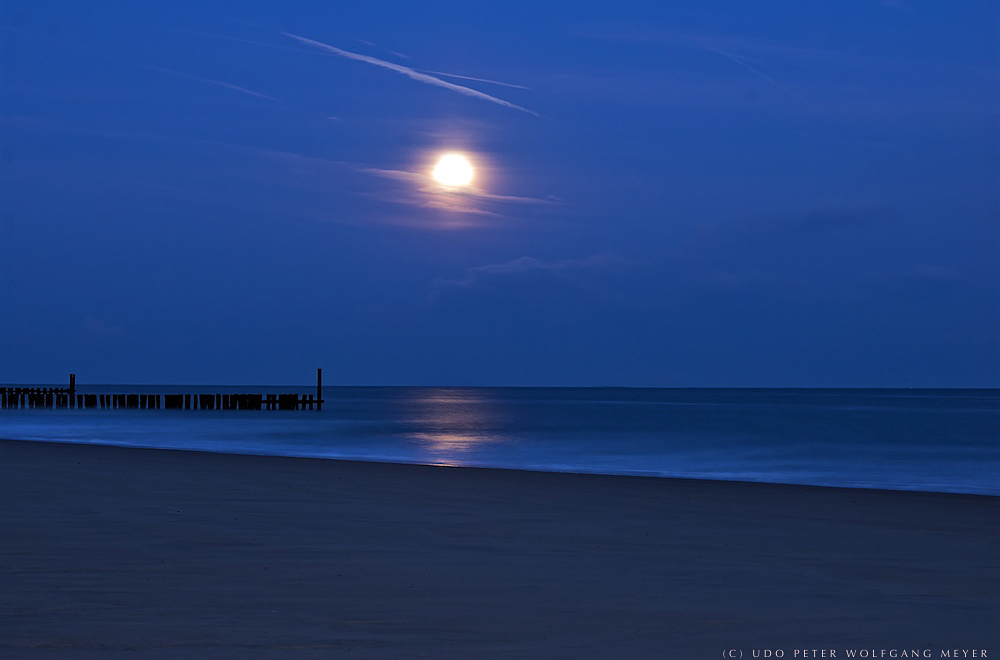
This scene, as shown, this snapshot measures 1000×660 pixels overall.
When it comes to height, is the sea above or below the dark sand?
above

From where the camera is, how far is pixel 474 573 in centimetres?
963

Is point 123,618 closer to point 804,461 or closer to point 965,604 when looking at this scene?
point 965,604

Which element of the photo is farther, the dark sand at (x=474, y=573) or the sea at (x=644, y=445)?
the sea at (x=644, y=445)

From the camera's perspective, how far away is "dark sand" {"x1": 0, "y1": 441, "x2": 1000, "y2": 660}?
697 centimetres

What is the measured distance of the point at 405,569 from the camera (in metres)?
9.78

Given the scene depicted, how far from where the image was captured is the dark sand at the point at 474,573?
697cm

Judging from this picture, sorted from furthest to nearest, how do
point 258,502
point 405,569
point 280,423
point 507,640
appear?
point 280,423 → point 258,502 → point 405,569 → point 507,640

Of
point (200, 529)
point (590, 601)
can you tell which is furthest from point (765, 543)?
point (200, 529)

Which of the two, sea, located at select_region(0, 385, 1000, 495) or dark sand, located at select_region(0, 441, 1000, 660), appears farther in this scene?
sea, located at select_region(0, 385, 1000, 495)

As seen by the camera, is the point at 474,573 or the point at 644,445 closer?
A: the point at 474,573

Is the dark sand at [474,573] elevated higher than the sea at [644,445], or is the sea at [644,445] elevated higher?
the sea at [644,445]

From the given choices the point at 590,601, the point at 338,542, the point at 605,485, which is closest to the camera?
the point at 590,601

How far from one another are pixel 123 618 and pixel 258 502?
829 centimetres

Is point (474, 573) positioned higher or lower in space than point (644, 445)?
lower
